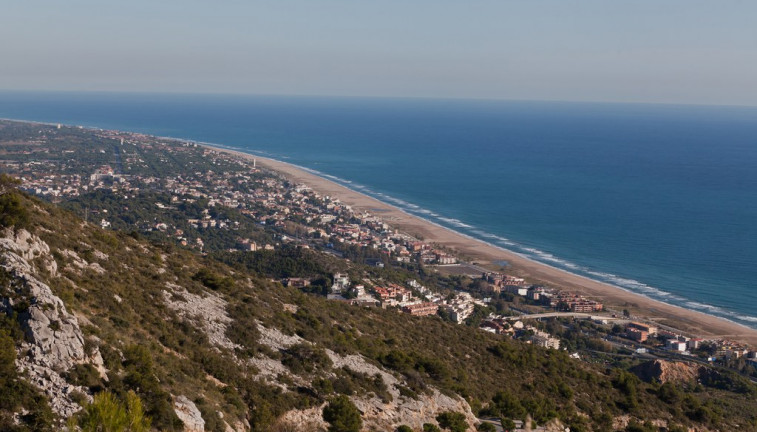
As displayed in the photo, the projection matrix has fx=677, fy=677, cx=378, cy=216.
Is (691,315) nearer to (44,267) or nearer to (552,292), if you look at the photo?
(552,292)

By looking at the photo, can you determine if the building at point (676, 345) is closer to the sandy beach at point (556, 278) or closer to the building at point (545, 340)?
the sandy beach at point (556, 278)

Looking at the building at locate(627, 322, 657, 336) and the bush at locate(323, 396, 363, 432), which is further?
the building at locate(627, 322, 657, 336)

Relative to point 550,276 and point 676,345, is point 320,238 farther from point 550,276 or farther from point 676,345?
point 676,345

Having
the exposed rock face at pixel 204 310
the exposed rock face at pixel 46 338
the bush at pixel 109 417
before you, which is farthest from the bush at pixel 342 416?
the bush at pixel 109 417

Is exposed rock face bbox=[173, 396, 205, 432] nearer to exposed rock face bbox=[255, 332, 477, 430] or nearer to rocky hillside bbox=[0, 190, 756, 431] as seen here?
rocky hillside bbox=[0, 190, 756, 431]

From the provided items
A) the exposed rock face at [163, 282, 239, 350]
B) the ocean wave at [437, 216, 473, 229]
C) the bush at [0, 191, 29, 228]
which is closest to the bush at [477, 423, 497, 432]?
the exposed rock face at [163, 282, 239, 350]

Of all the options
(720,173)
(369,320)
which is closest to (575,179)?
(720,173)
